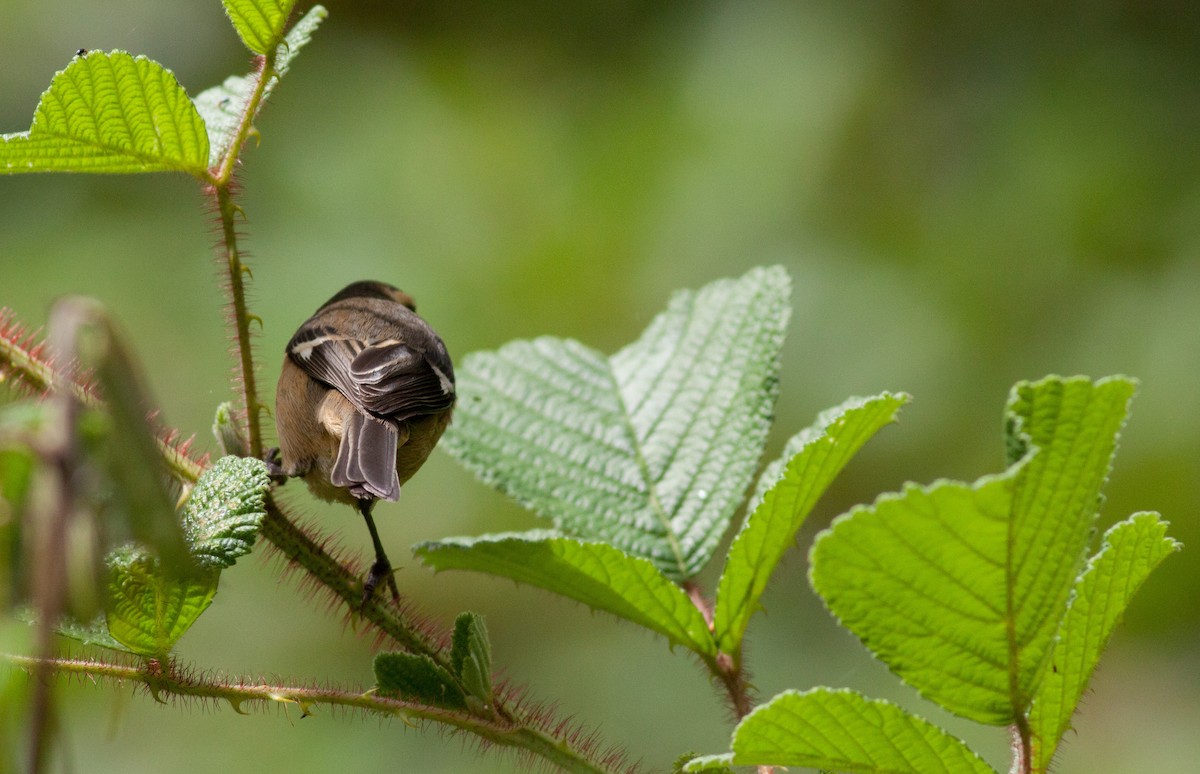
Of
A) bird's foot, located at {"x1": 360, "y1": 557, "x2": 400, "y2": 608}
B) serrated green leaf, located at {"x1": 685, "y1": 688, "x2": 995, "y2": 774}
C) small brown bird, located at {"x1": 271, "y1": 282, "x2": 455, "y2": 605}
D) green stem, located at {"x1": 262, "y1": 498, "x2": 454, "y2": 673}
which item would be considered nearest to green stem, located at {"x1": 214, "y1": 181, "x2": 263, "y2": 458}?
green stem, located at {"x1": 262, "y1": 498, "x2": 454, "y2": 673}

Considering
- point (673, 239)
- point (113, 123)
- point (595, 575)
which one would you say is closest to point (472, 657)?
point (595, 575)

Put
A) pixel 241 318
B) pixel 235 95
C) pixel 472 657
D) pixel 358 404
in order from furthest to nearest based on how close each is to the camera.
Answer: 1. pixel 358 404
2. pixel 235 95
3. pixel 241 318
4. pixel 472 657

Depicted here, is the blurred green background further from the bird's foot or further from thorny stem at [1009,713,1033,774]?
thorny stem at [1009,713,1033,774]

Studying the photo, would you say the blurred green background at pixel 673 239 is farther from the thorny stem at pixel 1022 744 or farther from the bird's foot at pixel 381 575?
the thorny stem at pixel 1022 744

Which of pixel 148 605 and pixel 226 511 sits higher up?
pixel 226 511

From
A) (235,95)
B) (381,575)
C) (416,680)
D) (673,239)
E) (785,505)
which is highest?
(673,239)

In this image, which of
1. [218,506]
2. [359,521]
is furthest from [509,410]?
[359,521]

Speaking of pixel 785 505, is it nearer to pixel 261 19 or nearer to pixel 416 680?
pixel 416 680
